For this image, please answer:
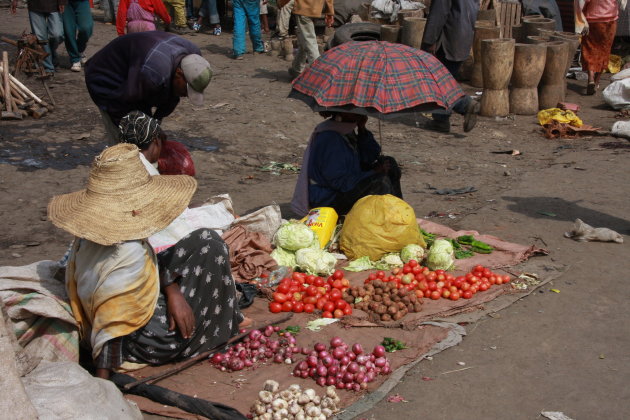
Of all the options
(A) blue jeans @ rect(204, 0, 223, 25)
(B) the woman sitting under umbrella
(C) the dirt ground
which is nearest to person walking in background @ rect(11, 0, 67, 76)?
(C) the dirt ground

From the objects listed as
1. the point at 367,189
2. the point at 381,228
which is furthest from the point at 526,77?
the point at 381,228

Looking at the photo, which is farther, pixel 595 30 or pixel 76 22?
pixel 595 30

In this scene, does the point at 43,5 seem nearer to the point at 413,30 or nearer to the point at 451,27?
the point at 413,30

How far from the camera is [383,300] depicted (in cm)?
474

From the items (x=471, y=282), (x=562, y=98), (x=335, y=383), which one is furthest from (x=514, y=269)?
(x=562, y=98)

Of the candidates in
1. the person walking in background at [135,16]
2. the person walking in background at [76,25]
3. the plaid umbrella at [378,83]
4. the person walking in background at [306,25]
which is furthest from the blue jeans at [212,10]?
the plaid umbrella at [378,83]

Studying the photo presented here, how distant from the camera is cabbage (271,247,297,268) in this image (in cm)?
538

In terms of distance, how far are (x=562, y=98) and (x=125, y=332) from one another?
8.78 metres

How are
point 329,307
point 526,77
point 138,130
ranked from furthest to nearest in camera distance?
1. point 526,77
2. point 329,307
3. point 138,130

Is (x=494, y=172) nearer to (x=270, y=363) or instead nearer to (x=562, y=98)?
(x=562, y=98)

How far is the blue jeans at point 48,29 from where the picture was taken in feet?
34.9

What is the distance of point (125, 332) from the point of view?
145 inches

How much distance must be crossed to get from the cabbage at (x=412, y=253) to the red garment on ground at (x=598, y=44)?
761 centimetres

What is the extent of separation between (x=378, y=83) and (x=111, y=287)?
2.66 metres
